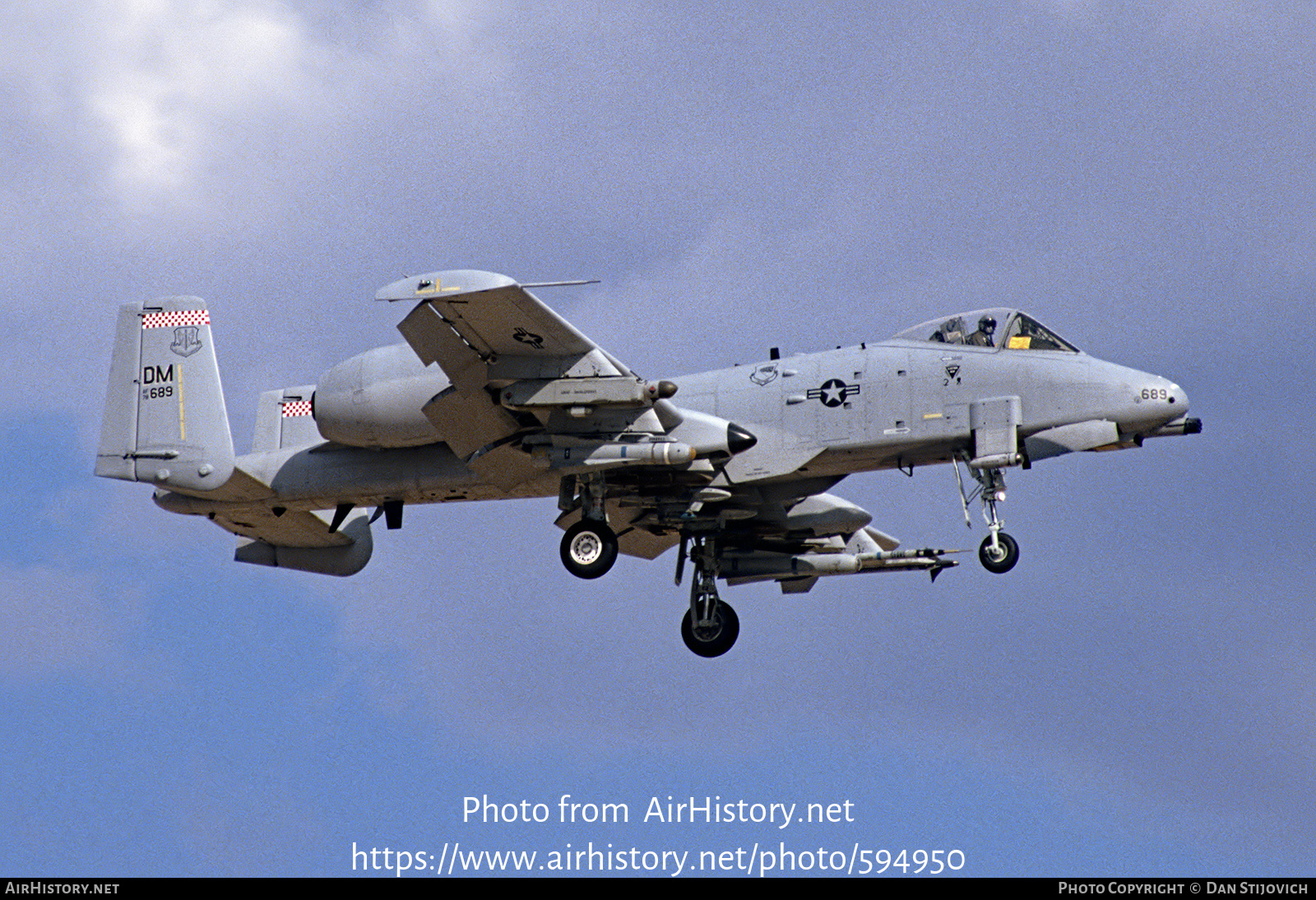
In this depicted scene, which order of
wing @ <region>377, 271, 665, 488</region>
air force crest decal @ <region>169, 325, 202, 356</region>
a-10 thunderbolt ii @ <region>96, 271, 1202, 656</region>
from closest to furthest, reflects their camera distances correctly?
wing @ <region>377, 271, 665, 488</region> < a-10 thunderbolt ii @ <region>96, 271, 1202, 656</region> < air force crest decal @ <region>169, 325, 202, 356</region>

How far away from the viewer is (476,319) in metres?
26.6

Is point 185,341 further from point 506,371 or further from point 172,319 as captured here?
point 506,371

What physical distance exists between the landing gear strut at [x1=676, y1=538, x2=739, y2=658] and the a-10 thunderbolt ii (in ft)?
0.15

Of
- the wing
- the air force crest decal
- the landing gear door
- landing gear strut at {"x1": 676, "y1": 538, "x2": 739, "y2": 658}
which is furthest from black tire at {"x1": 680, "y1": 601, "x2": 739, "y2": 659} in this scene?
the air force crest decal

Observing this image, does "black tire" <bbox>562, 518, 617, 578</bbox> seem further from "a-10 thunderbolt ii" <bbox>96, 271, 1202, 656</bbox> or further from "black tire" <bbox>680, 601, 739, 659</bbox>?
"black tire" <bbox>680, 601, 739, 659</bbox>

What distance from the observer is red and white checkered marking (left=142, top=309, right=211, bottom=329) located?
103 ft

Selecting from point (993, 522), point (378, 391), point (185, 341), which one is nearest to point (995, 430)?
point (993, 522)

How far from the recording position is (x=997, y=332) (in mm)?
28375

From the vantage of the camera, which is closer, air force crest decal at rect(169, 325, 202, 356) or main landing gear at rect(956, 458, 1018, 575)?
main landing gear at rect(956, 458, 1018, 575)

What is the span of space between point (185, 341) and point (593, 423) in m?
7.73

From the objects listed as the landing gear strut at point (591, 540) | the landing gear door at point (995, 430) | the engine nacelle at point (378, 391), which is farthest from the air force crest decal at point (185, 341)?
the landing gear door at point (995, 430)

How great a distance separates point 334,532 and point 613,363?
8074 millimetres
